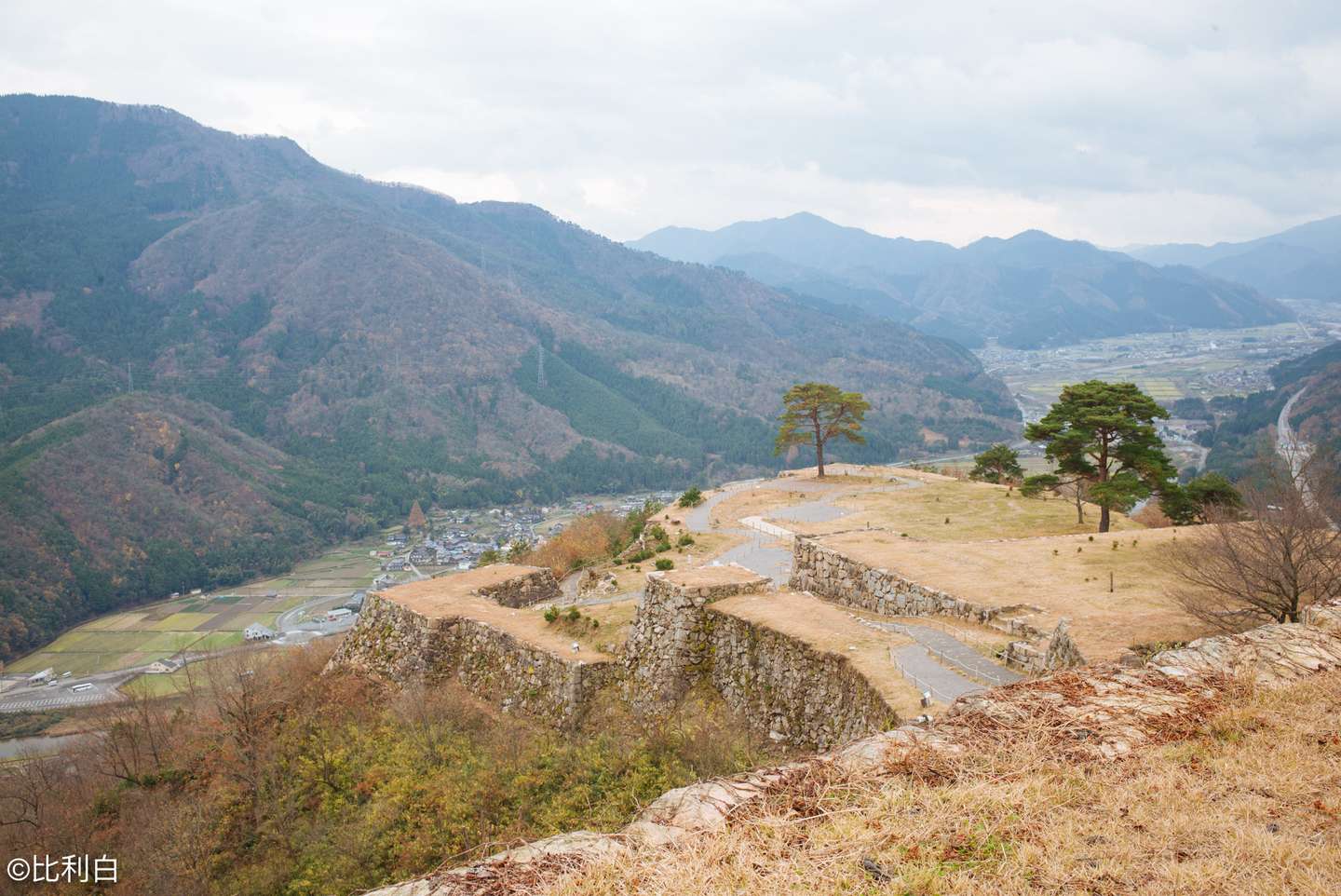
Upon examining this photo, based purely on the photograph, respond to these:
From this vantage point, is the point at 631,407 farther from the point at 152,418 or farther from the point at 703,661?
the point at 703,661

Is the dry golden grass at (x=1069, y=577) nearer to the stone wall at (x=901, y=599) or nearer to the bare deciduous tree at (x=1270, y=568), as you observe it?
the stone wall at (x=901, y=599)

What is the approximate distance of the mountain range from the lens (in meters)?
80.1

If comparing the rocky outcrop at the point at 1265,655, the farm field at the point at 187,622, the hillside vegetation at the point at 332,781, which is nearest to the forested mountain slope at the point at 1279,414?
the rocky outcrop at the point at 1265,655

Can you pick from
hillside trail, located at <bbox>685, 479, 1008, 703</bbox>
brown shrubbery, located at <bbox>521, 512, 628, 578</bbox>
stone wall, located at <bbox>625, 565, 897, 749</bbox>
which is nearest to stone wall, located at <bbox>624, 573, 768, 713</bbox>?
stone wall, located at <bbox>625, 565, 897, 749</bbox>

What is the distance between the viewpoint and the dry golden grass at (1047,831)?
411 centimetres

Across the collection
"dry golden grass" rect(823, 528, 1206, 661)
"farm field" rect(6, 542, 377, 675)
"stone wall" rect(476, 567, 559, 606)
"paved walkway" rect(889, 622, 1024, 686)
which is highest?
"dry golden grass" rect(823, 528, 1206, 661)

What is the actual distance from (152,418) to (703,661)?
109476 mm

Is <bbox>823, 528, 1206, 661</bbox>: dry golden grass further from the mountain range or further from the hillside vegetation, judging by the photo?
the mountain range

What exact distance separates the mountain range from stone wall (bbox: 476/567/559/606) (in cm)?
6501

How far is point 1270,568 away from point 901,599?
654cm

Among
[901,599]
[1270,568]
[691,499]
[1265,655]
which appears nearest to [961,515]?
[901,599]

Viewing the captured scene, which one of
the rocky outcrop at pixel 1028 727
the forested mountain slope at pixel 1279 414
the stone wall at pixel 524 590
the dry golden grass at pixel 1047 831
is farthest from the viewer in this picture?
the forested mountain slope at pixel 1279 414

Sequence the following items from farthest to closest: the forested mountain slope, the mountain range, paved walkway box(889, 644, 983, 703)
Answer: the mountain range < the forested mountain slope < paved walkway box(889, 644, 983, 703)

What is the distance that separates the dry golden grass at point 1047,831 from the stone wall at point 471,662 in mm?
9752
